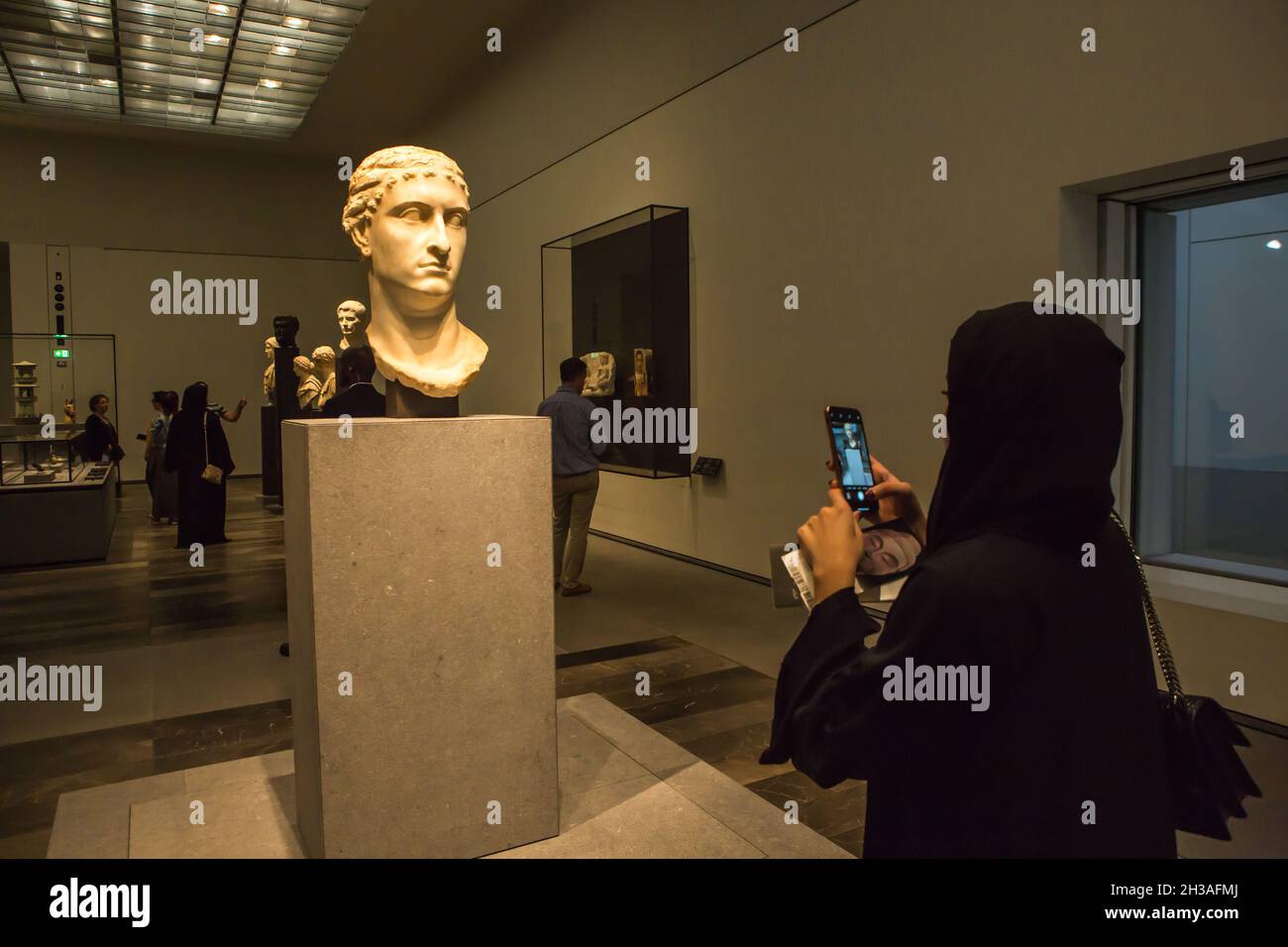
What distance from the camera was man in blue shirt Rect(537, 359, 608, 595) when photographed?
6.45 meters

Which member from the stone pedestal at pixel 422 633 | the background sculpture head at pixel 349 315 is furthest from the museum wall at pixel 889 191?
the stone pedestal at pixel 422 633

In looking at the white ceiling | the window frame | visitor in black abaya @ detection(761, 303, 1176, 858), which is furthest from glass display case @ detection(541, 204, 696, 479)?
visitor in black abaya @ detection(761, 303, 1176, 858)

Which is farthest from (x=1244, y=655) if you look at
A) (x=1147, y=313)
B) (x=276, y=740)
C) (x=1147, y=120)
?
(x=276, y=740)

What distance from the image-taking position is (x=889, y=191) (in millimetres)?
5422

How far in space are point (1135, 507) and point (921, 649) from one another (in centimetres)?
398

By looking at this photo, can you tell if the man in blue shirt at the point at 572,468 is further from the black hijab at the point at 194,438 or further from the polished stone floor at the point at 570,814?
the black hijab at the point at 194,438

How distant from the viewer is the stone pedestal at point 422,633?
248cm

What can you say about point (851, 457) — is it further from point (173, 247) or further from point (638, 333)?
point (173, 247)

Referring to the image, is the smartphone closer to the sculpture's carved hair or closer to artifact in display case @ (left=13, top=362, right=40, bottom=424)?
the sculpture's carved hair

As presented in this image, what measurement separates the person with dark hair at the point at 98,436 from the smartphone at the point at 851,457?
10007 mm

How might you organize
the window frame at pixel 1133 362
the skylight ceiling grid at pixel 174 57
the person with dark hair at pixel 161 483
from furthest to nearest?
the person with dark hair at pixel 161 483 < the skylight ceiling grid at pixel 174 57 < the window frame at pixel 1133 362

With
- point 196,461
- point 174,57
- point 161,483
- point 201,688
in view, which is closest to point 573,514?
point 201,688

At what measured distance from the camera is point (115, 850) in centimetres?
282

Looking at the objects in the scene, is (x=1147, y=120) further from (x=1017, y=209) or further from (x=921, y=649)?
(x=921, y=649)
